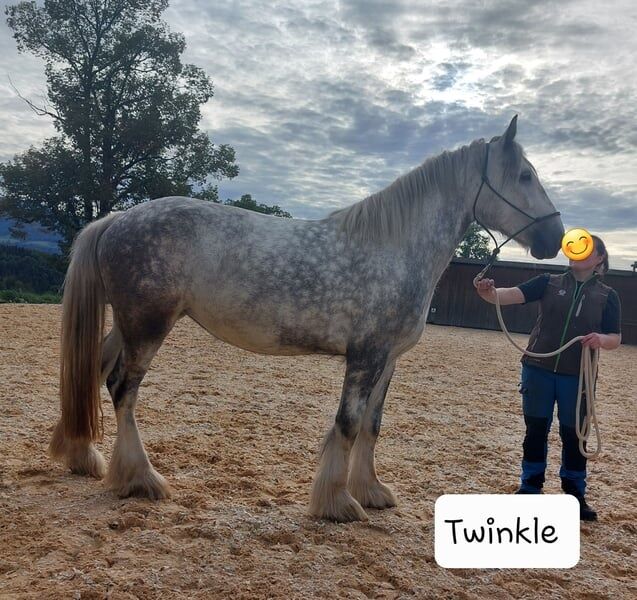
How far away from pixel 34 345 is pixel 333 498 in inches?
256

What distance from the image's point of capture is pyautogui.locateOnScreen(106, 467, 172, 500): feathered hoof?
115 inches

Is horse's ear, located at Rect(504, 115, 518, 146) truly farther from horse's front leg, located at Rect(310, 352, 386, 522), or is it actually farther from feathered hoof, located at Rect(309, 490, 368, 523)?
feathered hoof, located at Rect(309, 490, 368, 523)

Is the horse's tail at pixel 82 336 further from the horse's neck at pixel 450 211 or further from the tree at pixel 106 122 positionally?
the tree at pixel 106 122

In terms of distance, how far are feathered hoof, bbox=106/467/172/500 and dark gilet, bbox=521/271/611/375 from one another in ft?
7.90

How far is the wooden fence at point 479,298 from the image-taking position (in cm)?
1539

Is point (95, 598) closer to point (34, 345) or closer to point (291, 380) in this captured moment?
point (291, 380)

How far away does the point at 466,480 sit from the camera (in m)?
3.62

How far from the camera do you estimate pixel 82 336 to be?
120 inches

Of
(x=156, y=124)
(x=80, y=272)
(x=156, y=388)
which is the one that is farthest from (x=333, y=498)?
(x=156, y=124)

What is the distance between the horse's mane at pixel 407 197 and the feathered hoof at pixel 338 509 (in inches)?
60.0

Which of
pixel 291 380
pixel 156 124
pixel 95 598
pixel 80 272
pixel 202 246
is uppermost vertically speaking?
pixel 156 124

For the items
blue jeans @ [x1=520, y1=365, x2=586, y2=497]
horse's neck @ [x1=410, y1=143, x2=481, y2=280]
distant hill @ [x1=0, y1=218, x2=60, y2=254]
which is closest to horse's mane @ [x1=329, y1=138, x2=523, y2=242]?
horse's neck @ [x1=410, y1=143, x2=481, y2=280]

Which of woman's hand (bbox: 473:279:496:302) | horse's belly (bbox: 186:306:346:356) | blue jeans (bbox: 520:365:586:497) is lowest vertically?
blue jeans (bbox: 520:365:586:497)

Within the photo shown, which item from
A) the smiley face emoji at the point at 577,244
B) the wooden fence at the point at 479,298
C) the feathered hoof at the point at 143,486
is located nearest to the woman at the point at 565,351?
the smiley face emoji at the point at 577,244
